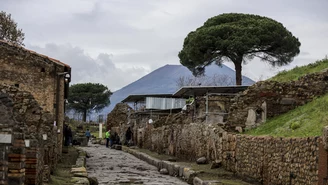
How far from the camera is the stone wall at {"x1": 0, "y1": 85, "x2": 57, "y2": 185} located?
280 inches

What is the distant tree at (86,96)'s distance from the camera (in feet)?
241

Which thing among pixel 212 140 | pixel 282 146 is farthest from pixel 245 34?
pixel 282 146

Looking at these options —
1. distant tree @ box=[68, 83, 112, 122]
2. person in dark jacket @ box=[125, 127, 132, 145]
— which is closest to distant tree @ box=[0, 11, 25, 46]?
person in dark jacket @ box=[125, 127, 132, 145]

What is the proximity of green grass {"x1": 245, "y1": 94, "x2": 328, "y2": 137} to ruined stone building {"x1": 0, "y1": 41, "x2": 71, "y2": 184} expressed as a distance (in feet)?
20.7

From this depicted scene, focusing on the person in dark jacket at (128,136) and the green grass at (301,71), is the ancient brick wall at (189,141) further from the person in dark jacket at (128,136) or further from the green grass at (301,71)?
the person in dark jacket at (128,136)

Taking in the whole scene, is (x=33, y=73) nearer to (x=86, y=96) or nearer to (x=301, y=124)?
(x=301, y=124)

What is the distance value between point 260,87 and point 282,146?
8206 mm

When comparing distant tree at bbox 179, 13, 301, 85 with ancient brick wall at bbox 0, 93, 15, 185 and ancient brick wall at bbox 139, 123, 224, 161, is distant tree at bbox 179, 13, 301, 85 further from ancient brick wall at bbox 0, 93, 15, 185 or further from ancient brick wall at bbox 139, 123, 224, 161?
ancient brick wall at bbox 0, 93, 15, 185

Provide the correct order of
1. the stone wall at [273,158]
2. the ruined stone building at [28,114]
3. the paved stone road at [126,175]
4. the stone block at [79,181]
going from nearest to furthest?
the ruined stone building at [28,114] → the stone wall at [273,158] → the stone block at [79,181] → the paved stone road at [126,175]

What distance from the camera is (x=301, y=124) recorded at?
1420 centimetres

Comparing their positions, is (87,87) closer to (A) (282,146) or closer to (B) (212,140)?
(B) (212,140)

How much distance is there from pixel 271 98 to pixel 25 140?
41.3 feet

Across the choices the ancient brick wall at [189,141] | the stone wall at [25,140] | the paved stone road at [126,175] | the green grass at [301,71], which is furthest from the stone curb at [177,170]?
the green grass at [301,71]

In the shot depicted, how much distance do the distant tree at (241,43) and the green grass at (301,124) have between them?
66.3 feet
